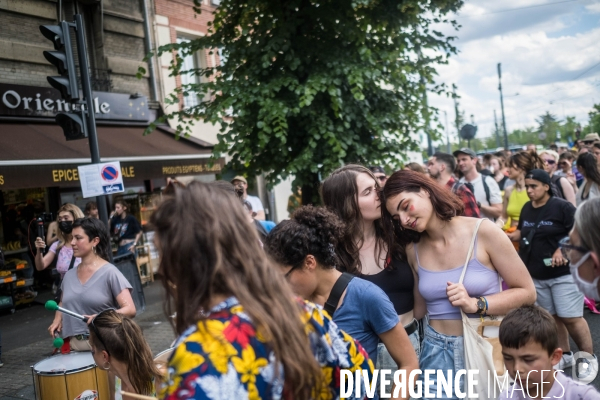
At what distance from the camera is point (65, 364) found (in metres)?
3.60

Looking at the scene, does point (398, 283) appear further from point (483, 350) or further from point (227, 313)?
point (227, 313)

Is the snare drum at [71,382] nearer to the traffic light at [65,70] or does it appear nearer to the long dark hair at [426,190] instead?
the long dark hair at [426,190]

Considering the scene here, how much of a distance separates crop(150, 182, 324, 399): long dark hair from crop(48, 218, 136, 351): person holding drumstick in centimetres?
272

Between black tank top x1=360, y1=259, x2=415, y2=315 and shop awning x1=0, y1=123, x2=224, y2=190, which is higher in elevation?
shop awning x1=0, y1=123, x2=224, y2=190

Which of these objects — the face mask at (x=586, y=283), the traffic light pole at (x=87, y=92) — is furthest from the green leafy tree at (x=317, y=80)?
the face mask at (x=586, y=283)

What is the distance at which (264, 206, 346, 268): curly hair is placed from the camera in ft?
7.22

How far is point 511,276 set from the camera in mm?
→ 2643

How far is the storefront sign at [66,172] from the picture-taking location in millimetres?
8461

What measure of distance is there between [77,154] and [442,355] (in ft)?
28.1

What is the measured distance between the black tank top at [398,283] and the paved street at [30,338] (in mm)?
1827

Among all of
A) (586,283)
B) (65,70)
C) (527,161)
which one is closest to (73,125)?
(65,70)

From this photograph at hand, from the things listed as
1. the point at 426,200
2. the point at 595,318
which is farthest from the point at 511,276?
the point at 595,318

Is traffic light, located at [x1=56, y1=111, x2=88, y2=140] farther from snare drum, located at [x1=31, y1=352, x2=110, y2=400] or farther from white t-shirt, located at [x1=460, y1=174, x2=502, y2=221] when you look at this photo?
white t-shirt, located at [x1=460, y1=174, x2=502, y2=221]

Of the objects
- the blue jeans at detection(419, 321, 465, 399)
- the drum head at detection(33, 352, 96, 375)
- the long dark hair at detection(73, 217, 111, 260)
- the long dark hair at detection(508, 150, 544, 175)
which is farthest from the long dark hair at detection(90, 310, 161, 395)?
the long dark hair at detection(508, 150, 544, 175)
